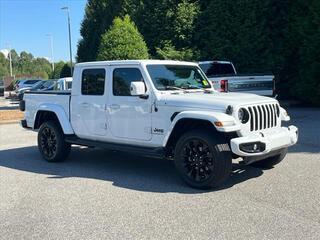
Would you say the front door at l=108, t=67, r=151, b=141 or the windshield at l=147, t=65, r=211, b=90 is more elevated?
the windshield at l=147, t=65, r=211, b=90

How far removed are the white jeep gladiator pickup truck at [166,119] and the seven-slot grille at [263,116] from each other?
14 millimetres

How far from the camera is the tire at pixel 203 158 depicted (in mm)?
6328

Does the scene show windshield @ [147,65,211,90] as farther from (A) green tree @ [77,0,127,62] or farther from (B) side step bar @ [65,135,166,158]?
(A) green tree @ [77,0,127,62]

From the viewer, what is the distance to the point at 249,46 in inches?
784

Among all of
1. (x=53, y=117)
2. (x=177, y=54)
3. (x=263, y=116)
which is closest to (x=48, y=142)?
(x=53, y=117)

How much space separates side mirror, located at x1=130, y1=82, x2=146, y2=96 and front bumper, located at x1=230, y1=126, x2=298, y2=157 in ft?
5.44

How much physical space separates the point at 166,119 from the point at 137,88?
634mm

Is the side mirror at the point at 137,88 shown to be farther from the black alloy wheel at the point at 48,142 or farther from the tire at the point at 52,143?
the black alloy wheel at the point at 48,142

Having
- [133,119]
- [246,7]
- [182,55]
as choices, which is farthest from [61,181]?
[246,7]

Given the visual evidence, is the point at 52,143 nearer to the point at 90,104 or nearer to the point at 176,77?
the point at 90,104

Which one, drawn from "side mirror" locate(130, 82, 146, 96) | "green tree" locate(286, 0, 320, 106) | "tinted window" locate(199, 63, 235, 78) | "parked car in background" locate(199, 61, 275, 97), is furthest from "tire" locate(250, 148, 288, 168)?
"green tree" locate(286, 0, 320, 106)

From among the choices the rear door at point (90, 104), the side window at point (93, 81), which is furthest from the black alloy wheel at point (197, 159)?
the side window at point (93, 81)

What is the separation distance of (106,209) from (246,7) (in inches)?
632

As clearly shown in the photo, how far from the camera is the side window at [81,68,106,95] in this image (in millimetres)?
8047
